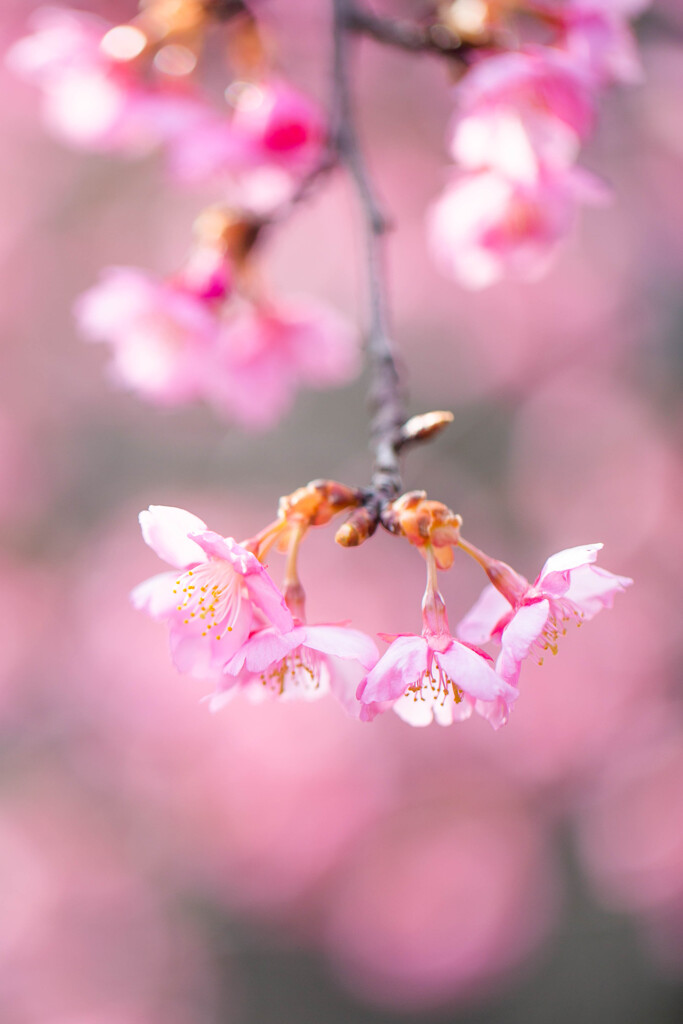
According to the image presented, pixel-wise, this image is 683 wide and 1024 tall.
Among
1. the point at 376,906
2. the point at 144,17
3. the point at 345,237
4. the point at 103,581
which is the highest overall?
the point at 345,237

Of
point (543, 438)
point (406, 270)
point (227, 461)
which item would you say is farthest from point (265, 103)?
point (406, 270)

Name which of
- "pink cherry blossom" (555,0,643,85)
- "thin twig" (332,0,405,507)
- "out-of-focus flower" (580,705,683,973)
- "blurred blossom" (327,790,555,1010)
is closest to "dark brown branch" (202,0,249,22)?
"thin twig" (332,0,405,507)

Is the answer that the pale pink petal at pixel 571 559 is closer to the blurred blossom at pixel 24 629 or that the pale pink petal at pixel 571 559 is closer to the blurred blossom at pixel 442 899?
the blurred blossom at pixel 442 899

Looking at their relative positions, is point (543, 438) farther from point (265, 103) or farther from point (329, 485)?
point (329, 485)

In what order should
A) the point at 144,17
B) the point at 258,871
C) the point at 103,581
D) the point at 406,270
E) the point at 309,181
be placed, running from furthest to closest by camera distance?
the point at 406,270, the point at 103,581, the point at 258,871, the point at 144,17, the point at 309,181

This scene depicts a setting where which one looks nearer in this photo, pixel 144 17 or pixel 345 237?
pixel 144 17

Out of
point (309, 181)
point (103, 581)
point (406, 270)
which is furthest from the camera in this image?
point (406, 270)

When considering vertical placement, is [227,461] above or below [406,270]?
below

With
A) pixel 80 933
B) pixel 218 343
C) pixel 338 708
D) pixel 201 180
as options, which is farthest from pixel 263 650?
pixel 80 933
